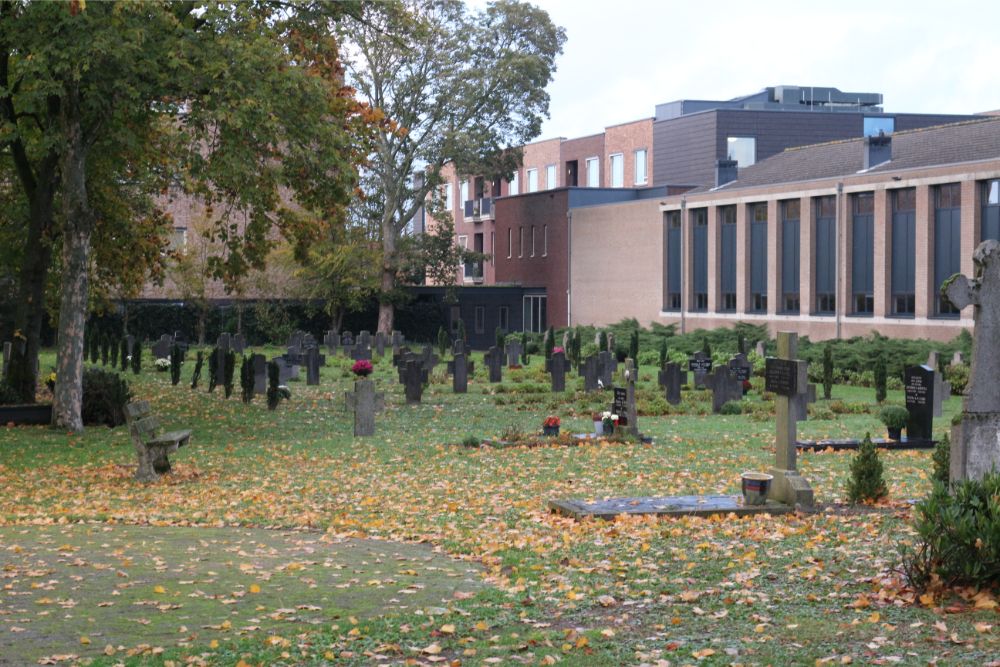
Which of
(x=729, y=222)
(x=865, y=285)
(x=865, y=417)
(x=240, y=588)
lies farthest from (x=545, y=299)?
(x=240, y=588)

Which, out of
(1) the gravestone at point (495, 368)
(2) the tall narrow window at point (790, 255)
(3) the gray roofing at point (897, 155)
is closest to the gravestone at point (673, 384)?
(1) the gravestone at point (495, 368)

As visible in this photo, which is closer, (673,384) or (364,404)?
(364,404)

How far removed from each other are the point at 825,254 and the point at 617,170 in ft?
96.9

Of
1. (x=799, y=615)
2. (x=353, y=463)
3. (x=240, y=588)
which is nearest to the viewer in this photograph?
(x=799, y=615)

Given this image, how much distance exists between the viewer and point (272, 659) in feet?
25.4

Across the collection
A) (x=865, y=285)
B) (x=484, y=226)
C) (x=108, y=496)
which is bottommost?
(x=108, y=496)

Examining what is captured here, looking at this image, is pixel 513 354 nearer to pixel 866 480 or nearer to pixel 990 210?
pixel 990 210

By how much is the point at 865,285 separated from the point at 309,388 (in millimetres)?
22717

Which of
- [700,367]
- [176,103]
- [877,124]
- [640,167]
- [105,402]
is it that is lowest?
[105,402]

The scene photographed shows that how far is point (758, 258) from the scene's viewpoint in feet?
179

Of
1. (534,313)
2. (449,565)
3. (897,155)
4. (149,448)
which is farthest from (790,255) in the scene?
(449,565)

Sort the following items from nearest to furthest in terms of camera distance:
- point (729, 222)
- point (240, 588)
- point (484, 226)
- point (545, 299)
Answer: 1. point (240, 588)
2. point (729, 222)
3. point (545, 299)
4. point (484, 226)

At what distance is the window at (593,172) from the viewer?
8125 cm

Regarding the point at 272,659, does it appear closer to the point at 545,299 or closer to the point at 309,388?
the point at 309,388
